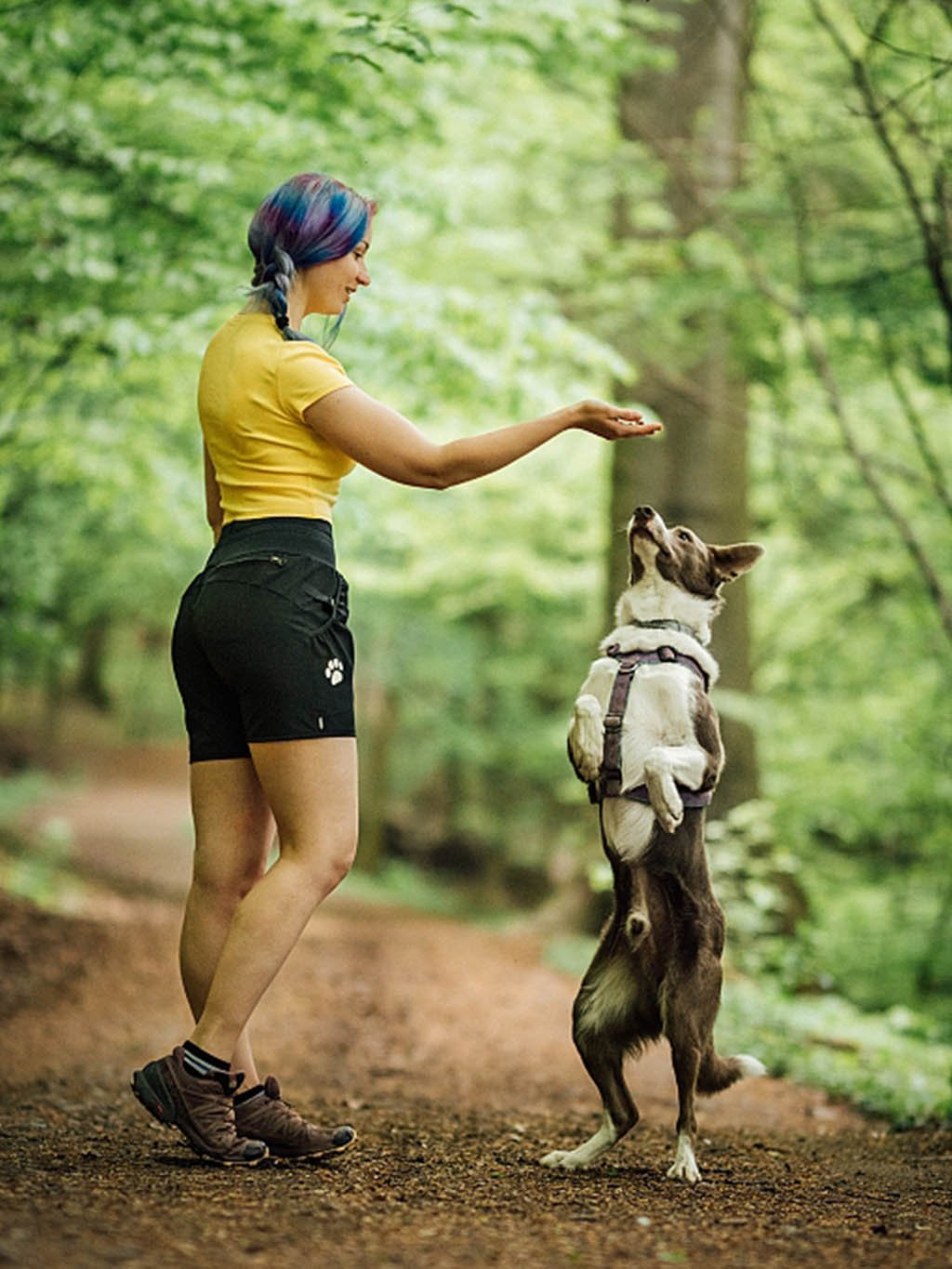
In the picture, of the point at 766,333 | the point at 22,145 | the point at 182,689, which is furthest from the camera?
the point at 766,333

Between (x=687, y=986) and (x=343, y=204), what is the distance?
2372 millimetres

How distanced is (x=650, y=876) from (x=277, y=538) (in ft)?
4.61

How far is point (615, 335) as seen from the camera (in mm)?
11109

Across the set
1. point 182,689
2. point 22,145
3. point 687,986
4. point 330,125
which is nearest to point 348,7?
point 330,125

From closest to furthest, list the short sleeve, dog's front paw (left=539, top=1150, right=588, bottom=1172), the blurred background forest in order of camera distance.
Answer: the short sleeve
dog's front paw (left=539, top=1150, right=588, bottom=1172)
the blurred background forest

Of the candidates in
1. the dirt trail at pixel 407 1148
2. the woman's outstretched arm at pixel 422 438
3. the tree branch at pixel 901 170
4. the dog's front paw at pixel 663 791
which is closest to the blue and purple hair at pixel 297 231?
the woman's outstretched arm at pixel 422 438

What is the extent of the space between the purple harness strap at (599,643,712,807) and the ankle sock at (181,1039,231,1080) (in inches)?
49.9

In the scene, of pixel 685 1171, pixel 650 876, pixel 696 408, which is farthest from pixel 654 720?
pixel 696 408

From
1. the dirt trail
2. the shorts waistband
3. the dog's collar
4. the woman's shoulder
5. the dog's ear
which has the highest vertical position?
the woman's shoulder

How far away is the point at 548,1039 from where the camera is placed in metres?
8.38

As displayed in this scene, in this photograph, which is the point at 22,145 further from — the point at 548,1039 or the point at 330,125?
the point at 548,1039

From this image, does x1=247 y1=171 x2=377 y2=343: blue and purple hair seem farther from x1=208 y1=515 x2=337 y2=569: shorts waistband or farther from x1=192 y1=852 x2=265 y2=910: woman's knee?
x1=192 y1=852 x2=265 y2=910: woman's knee

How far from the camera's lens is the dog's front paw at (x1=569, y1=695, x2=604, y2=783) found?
3854 millimetres

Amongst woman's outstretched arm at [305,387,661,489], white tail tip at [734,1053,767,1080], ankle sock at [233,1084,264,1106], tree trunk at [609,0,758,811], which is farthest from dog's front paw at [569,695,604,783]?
tree trunk at [609,0,758,811]
